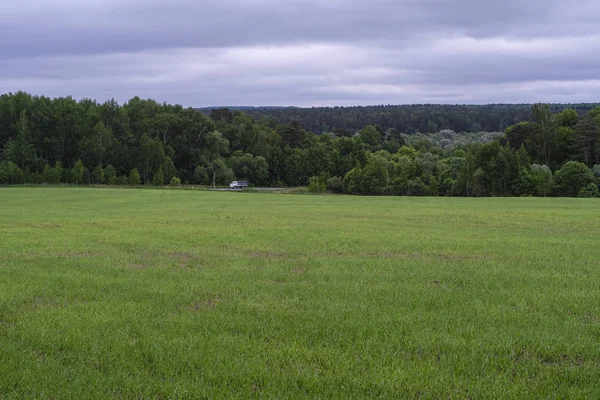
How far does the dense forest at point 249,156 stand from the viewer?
9038cm

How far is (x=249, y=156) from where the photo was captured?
130 m

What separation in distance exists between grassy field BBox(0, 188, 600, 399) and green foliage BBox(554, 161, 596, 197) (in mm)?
72444

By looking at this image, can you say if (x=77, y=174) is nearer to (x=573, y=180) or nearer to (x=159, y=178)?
(x=159, y=178)

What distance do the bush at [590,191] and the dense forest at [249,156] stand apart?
0.21 meters

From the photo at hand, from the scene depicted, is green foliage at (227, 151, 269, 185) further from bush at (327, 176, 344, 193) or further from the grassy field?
the grassy field

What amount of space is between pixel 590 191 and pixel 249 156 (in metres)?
74.4

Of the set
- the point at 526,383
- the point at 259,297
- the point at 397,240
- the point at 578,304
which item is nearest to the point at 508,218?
the point at 397,240

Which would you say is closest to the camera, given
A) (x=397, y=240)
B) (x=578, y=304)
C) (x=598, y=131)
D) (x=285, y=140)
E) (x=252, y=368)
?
(x=252, y=368)

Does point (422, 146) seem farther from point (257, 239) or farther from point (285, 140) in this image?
point (257, 239)

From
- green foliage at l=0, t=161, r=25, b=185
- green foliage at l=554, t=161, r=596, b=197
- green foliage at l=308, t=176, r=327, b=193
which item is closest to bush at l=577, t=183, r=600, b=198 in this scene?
green foliage at l=554, t=161, r=596, b=197

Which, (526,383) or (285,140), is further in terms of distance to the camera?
(285,140)

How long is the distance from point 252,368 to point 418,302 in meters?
4.47

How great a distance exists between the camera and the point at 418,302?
10398 millimetres

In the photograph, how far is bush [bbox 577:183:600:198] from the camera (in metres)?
80.7
